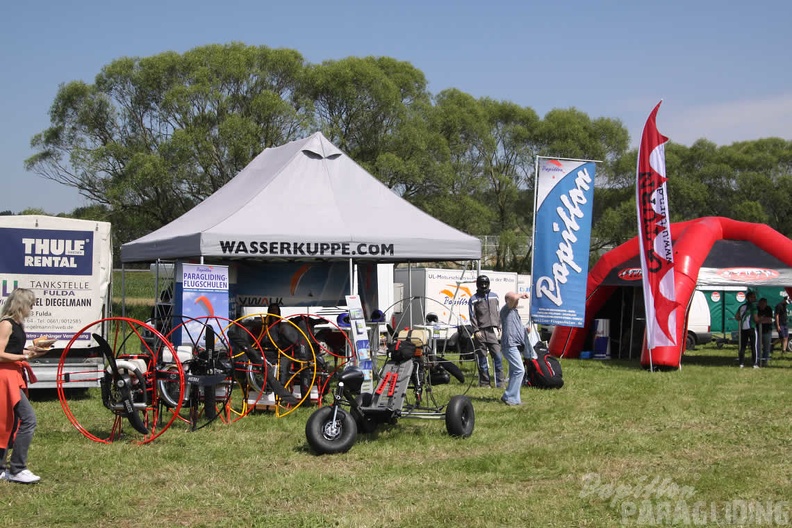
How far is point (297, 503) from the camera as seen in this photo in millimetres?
6363

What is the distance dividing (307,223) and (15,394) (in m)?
7.66

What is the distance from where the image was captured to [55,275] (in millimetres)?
12258

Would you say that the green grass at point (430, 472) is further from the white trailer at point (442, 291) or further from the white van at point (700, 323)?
the white van at point (700, 323)

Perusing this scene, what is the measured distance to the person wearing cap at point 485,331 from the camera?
42.9 feet

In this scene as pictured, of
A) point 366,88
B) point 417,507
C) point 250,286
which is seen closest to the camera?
point 417,507

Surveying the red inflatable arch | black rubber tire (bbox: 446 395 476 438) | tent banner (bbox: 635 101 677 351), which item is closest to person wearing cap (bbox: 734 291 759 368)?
the red inflatable arch

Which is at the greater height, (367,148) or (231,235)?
(367,148)

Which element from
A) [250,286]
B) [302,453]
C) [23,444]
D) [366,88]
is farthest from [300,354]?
[366,88]

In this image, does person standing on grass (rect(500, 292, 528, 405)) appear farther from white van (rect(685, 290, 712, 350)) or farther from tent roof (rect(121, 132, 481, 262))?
white van (rect(685, 290, 712, 350))

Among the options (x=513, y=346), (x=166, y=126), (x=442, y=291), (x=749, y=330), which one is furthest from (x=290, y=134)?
(x=513, y=346)

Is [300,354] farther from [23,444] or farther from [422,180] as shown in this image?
[422,180]

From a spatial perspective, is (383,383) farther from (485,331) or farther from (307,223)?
(307,223)

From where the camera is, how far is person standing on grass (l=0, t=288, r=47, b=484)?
6801 millimetres

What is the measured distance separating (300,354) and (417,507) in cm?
493
